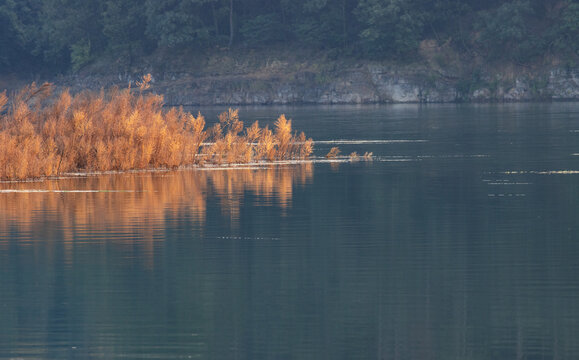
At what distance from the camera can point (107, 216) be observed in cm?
2542

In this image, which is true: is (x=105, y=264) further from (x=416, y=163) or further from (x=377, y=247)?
(x=416, y=163)

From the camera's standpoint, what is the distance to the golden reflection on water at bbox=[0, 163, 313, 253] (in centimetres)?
2302

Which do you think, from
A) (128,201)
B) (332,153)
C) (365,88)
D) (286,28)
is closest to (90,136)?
(128,201)

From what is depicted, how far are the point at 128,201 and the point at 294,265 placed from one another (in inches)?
387

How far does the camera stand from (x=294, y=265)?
19.0 m

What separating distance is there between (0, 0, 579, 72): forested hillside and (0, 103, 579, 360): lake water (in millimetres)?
68781

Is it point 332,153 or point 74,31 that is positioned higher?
point 74,31

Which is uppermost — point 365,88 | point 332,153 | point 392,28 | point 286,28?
point 286,28

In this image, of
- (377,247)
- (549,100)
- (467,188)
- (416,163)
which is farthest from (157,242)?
(549,100)

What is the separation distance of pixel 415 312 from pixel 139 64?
104 m

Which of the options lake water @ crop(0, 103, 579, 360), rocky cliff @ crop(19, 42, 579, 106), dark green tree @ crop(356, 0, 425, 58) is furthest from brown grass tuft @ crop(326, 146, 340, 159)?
dark green tree @ crop(356, 0, 425, 58)

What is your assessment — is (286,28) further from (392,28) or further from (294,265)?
(294,265)

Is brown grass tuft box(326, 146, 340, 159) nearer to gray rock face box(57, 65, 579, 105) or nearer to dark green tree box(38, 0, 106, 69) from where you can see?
gray rock face box(57, 65, 579, 105)

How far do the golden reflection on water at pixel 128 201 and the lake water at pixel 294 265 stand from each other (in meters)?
0.07
